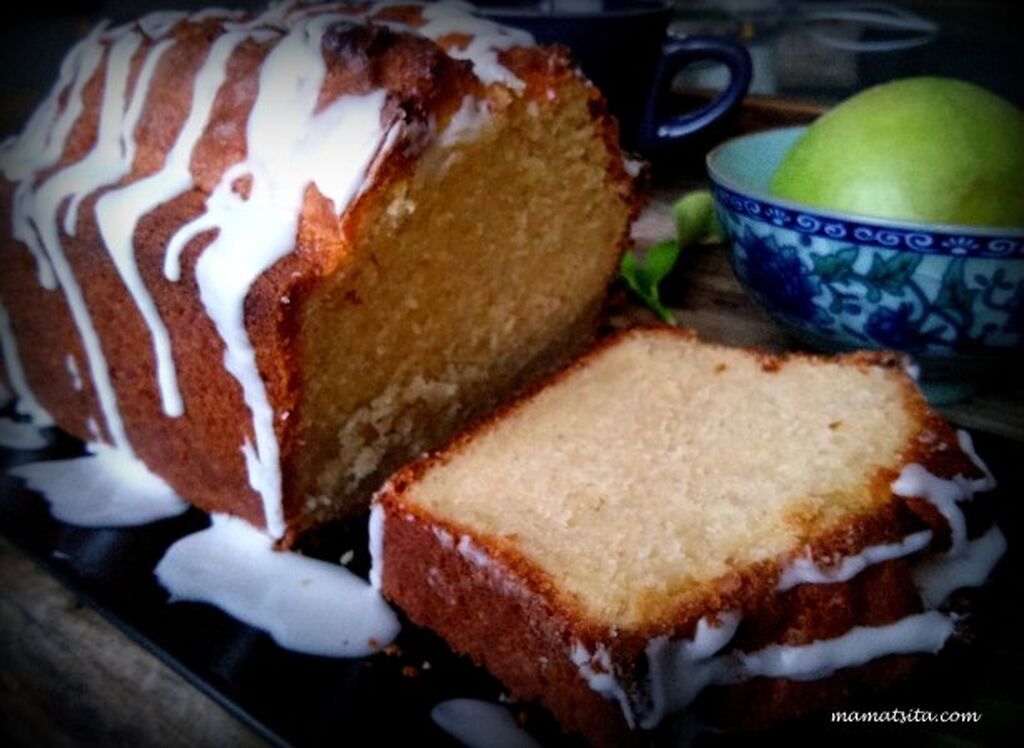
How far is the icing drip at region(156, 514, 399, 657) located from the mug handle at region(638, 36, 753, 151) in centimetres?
112

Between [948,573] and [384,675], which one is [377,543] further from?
[948,573]

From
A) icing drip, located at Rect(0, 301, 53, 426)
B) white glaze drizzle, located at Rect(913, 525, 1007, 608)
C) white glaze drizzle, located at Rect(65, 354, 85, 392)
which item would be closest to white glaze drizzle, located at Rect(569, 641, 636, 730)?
white glaze drizzle, located at Rect(913, 525, 1007, 608)

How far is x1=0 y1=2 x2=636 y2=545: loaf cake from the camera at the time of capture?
1082mm

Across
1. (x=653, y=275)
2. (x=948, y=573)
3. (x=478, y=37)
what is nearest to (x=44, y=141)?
(x=478, y=37)

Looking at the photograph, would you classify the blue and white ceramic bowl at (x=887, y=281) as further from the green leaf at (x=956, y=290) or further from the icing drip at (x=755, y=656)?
the icing drip at (x=755, y=656)

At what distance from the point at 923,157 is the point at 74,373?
3.78 ft

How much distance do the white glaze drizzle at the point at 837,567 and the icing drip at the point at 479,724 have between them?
268 mm

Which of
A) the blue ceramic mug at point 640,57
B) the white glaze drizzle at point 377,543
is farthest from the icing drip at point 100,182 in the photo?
the blue ceramic mug at point 640,57

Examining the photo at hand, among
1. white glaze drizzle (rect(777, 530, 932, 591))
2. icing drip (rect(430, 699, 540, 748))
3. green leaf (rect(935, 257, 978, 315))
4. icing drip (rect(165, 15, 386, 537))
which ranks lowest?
icing drip (rect(430, 699, 540, 748))

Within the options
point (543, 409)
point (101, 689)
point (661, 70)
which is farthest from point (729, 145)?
point (101, 689)

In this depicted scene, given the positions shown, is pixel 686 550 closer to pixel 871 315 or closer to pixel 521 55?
pixel 871 315

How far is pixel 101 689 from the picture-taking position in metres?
1.02

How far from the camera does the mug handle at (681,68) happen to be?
1.82 metres

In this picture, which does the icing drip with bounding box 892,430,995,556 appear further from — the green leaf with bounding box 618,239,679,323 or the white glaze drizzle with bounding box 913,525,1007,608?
the green leaf with bounding box 618,239,679,323
